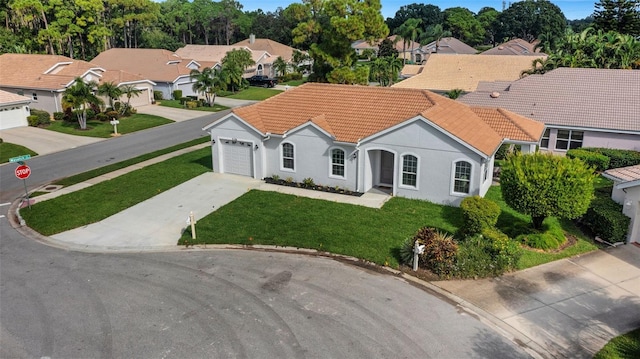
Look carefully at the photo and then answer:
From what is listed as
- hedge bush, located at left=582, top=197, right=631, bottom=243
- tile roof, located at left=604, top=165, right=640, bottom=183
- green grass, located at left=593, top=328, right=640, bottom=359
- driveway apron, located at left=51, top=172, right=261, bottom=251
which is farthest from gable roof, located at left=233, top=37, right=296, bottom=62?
green grass, located at left=593, top=328, right=640, bottom=359

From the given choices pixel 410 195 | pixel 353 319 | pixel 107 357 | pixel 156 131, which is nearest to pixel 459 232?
pixel 410 195

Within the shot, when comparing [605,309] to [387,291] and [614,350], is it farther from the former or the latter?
[387,291]

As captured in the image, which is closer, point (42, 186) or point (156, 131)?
point (42, 186)

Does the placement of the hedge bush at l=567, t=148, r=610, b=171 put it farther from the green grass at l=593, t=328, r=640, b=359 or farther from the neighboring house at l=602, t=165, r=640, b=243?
the green grass at l=593, t=328, r=640, b=359

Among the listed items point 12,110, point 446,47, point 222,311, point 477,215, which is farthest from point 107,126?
point 446,47

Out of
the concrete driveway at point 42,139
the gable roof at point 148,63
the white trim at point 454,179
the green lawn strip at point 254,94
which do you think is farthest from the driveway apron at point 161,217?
the green lawn strip at point 254,94

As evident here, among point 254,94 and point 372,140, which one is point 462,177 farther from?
point 254,94
